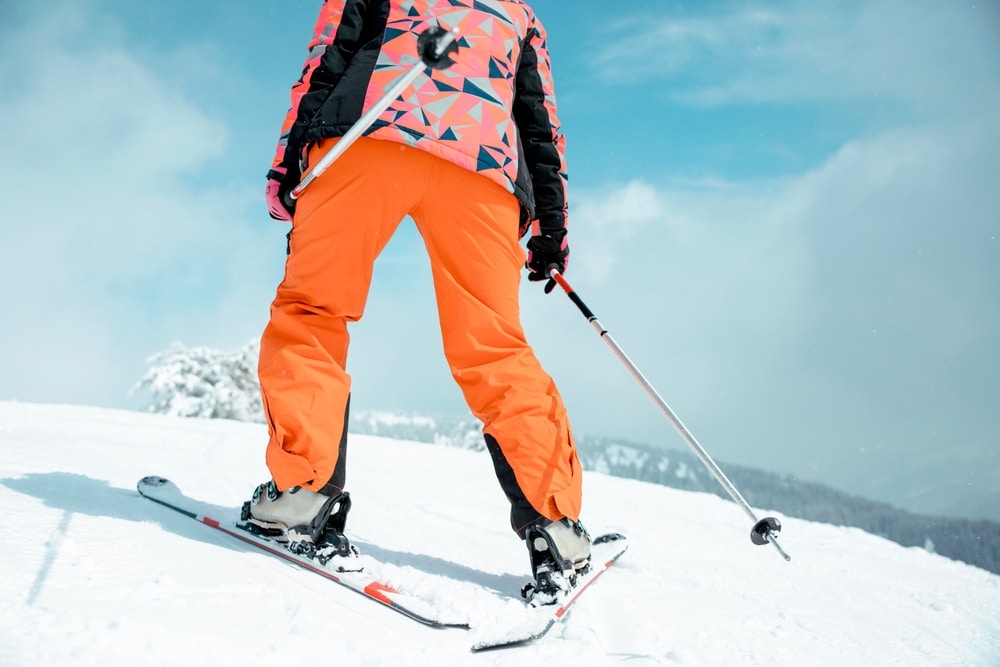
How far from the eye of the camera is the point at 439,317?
2320 millimetres

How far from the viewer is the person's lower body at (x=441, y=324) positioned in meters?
2.17

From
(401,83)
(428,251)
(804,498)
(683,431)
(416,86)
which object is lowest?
(683,431)

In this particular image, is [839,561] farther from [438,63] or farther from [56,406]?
[56,406]

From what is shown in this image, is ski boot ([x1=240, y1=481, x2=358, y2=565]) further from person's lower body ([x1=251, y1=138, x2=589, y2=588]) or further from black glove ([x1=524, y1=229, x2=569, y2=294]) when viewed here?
black glove ([x1=524, y1=229, x2=569, y2=294])

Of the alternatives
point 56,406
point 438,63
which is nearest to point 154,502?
point 438,63

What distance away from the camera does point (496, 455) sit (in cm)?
226

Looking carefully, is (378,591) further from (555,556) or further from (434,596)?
(555,556)

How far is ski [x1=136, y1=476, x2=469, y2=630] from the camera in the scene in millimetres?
1782

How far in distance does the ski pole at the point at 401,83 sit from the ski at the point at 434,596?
1.23 m

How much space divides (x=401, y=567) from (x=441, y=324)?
88 centimetres

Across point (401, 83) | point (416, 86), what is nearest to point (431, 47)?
point (401, 83)

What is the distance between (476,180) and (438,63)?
20.8 inches

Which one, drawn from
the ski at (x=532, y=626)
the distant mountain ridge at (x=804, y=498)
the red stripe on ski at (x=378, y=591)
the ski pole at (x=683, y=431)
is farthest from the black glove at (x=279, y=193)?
the distant mountain ridge at (x=804, y=498)

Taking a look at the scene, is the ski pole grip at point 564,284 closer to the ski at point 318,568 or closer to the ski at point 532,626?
the ski at point 532,626
